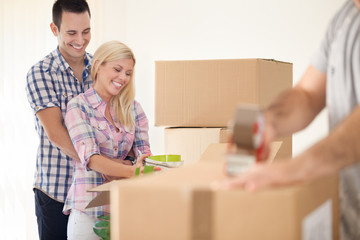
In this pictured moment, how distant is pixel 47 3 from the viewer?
356 cm

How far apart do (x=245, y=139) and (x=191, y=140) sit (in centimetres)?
126

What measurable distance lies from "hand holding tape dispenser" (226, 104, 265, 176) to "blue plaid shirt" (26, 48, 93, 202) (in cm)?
148

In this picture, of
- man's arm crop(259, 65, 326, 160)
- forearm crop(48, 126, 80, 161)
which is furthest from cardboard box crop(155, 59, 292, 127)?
man's arm crop(259, 65, 326, 160)

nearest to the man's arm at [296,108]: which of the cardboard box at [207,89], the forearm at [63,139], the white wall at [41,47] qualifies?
the cardboard box at [207,89]

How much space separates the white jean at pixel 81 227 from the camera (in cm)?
178

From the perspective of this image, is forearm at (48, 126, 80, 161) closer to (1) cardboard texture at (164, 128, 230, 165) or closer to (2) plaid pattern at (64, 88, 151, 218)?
(2) plaid pattern at (64, 88, 151, 218)

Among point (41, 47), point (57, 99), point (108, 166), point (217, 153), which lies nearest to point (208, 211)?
point (217, 153)

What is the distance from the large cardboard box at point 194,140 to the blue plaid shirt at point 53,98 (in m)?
0.48

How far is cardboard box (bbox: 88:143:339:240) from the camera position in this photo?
2.16 feet

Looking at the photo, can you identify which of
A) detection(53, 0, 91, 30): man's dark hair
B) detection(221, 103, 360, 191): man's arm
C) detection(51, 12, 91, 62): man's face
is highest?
detection(53, 0, 91, 30): man's dark hair

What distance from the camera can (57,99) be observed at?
2.11 meters

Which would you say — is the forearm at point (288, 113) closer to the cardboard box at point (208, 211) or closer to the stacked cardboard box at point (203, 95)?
the cardboard box at point (208, 211)

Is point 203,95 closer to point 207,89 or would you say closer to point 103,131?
point 207,89

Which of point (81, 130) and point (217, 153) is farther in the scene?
point (81, 130)
